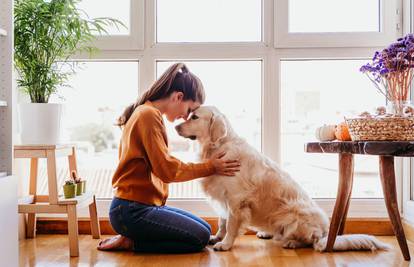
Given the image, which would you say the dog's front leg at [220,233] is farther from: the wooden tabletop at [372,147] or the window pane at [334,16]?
the window pane at [334,16]

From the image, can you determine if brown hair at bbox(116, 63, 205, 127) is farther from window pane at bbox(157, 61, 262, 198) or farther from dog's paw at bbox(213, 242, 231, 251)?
dog's paw at bbox(213, 242, 231, 251)

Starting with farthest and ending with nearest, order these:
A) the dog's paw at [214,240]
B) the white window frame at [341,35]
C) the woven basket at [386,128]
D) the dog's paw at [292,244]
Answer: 1. the white window frame at [341,35]
2. the dog's paw at [214,240]
3. the dog's paw at [292,244]
4. the woven basket at [386,128]

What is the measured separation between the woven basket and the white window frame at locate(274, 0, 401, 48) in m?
0.99

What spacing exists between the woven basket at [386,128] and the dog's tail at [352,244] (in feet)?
2.07

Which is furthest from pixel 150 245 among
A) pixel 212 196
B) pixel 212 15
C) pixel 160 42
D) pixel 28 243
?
pixel 212 15

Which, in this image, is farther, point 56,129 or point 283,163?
point 283,163

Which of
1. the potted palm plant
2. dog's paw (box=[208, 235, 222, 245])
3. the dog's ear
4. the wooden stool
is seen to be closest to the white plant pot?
the potted palm plant

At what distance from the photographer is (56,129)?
262 cm

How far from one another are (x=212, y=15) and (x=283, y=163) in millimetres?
1094

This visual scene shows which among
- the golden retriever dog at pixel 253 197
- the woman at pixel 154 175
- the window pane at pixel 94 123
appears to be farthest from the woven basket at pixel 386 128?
the window pane at pixel 94 123

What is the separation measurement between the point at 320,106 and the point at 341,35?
0.48 meters

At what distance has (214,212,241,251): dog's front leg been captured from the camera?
2.54 meters

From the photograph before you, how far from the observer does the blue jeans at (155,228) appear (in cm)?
244

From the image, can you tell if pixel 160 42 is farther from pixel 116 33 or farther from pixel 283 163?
pixel 283 163
